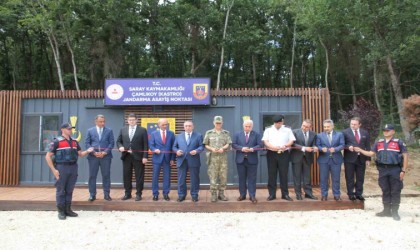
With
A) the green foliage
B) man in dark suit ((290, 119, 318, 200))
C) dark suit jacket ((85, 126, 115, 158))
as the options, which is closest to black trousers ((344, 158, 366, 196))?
A: man in dark suit ((290, 119, 318, 200))

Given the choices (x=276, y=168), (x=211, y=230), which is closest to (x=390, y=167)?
(x=276, y=168)

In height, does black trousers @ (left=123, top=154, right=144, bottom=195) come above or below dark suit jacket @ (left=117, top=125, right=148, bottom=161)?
below

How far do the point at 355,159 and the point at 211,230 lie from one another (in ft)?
9.35

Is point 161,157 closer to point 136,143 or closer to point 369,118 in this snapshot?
point 136,143

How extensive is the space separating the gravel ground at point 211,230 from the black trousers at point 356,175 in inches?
15.2

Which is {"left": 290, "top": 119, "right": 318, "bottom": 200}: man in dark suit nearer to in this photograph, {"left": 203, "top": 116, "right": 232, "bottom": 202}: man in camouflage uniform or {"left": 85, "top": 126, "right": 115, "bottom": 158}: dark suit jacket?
{"left": 203, "top": 116, "right": 232, "bottom": 202}: man in camouflage uniform

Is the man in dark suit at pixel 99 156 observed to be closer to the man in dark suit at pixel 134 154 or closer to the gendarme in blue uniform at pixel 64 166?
the man in dark suit at pixel 134 154

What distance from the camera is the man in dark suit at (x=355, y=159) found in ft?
20.5

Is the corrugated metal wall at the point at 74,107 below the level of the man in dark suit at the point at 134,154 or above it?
above

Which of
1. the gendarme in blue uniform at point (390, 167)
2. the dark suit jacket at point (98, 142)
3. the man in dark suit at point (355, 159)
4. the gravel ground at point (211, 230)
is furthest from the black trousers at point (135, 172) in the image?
the gendarme in blue uniform at point (390, 167)

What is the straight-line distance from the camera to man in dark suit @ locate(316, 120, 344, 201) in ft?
20.6

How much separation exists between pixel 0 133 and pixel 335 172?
725 cm

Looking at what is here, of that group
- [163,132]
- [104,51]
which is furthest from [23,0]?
[163,132]

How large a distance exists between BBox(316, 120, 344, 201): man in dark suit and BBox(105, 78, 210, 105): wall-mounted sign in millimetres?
2678
